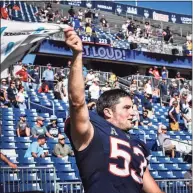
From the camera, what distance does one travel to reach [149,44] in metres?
30.0

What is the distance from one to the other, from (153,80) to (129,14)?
17.2 metres

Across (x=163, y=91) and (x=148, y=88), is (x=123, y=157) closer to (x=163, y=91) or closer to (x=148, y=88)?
(x=148, y=88)

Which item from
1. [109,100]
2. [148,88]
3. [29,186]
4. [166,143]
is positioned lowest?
[166,143]

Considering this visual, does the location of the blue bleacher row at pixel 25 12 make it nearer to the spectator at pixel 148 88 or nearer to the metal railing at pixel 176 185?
the spectator at pixel 148 88

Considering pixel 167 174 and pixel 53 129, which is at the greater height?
pixel 53 129

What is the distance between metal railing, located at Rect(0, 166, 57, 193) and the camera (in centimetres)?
995

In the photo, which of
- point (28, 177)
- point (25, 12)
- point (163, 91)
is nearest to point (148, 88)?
point (163, 91)

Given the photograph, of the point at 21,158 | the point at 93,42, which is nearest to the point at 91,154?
the point at 21,158

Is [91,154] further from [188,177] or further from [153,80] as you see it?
[153,80]

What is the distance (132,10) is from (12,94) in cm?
2674

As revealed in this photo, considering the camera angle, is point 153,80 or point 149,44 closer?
point 153,80

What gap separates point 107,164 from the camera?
10.9ft

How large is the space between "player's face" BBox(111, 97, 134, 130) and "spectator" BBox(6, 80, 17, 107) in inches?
452

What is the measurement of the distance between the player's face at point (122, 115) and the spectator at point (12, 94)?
11.5m
